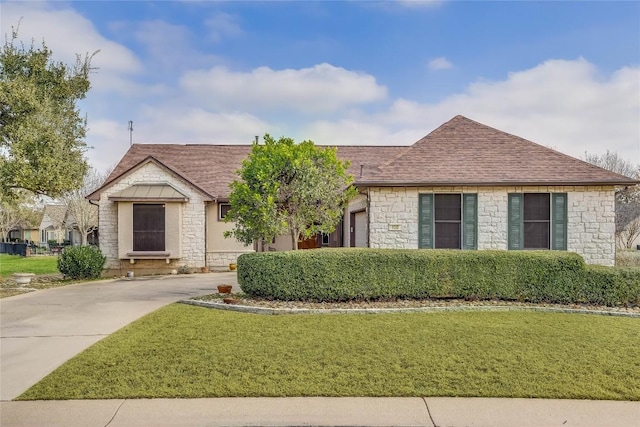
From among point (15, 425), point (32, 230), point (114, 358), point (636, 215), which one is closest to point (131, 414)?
point (15, 425)

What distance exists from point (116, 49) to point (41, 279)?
9107 mm

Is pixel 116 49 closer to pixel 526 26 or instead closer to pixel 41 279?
pixel 41 279

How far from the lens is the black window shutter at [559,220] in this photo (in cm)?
1338

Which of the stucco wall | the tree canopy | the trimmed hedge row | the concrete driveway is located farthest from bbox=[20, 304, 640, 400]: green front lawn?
the tree canopy

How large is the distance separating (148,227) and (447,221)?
11488 mm

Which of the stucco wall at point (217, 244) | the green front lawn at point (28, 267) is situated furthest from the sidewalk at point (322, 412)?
A: the green front lawn at point (28, 267)

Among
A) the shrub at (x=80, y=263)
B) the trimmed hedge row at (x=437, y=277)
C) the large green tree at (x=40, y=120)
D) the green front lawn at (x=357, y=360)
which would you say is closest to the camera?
the green front lawn at (x=357, y=360)

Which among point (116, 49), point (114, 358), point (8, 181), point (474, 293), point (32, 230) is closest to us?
point (114, 358)

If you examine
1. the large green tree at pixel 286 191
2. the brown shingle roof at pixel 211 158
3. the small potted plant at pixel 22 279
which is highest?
the brown shingle roof at pixel 211 158

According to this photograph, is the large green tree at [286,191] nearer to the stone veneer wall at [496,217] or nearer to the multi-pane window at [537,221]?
the stone veneer wall at [496,217]

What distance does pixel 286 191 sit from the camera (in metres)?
11.4

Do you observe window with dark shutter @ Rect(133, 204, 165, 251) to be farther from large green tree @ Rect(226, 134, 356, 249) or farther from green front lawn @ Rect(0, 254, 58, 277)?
large green tree @ Rect(226, 134, 356, 249)

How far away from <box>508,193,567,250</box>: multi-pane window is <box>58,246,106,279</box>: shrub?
1466 cm

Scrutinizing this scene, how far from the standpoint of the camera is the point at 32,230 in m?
57.3
